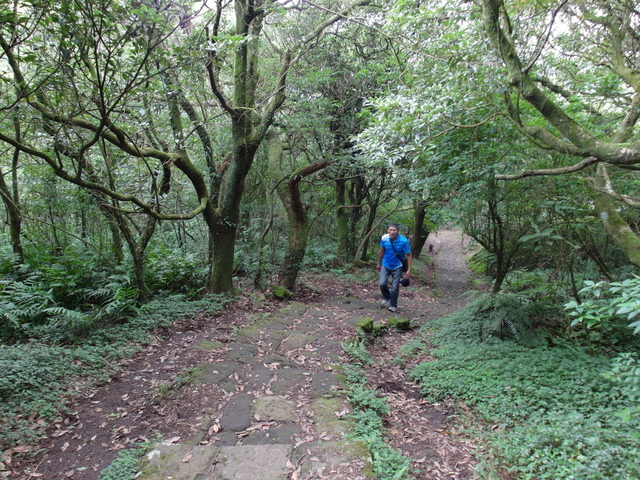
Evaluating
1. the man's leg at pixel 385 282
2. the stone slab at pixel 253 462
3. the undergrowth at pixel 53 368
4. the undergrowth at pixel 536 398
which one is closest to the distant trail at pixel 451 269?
the man's leg at pixel 385 282

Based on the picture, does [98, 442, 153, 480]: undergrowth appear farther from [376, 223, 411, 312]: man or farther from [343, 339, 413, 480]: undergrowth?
[376, 223, 411, 312]: man

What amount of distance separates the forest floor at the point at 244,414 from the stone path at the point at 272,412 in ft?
0.04

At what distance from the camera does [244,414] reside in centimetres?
379

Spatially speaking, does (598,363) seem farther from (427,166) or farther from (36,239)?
(36,239)

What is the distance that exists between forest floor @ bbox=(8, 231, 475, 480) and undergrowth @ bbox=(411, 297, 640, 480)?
0.38 meters

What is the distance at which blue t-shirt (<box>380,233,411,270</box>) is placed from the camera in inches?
308

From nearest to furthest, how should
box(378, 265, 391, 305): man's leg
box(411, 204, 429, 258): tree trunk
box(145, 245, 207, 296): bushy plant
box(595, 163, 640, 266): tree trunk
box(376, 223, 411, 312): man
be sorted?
1. box(595, 163, 640, 266): tree trunk
2. box(145, 245, 207, 296): bushy plant
3. box(376, 223, 411, 312): man
4. box(378, 265, 391, 305): man's leg
5. box(411, 204, 429, 258): tree trunk

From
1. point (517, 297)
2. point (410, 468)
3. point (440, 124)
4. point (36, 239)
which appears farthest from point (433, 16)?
point (36, 239)

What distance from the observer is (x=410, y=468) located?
3107 millimetres

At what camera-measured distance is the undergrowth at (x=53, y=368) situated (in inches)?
130

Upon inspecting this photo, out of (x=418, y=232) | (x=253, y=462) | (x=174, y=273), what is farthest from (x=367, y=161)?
(x=418, y=232)

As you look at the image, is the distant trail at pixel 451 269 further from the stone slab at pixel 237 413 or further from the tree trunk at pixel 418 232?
the stone slab at pixel 237 413

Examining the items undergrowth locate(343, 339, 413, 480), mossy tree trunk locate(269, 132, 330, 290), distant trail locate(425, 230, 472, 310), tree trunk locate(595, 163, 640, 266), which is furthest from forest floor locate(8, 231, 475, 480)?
distant trail locate(425, 230, 472, 310)

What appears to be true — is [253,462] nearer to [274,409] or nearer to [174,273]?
[274,409]
